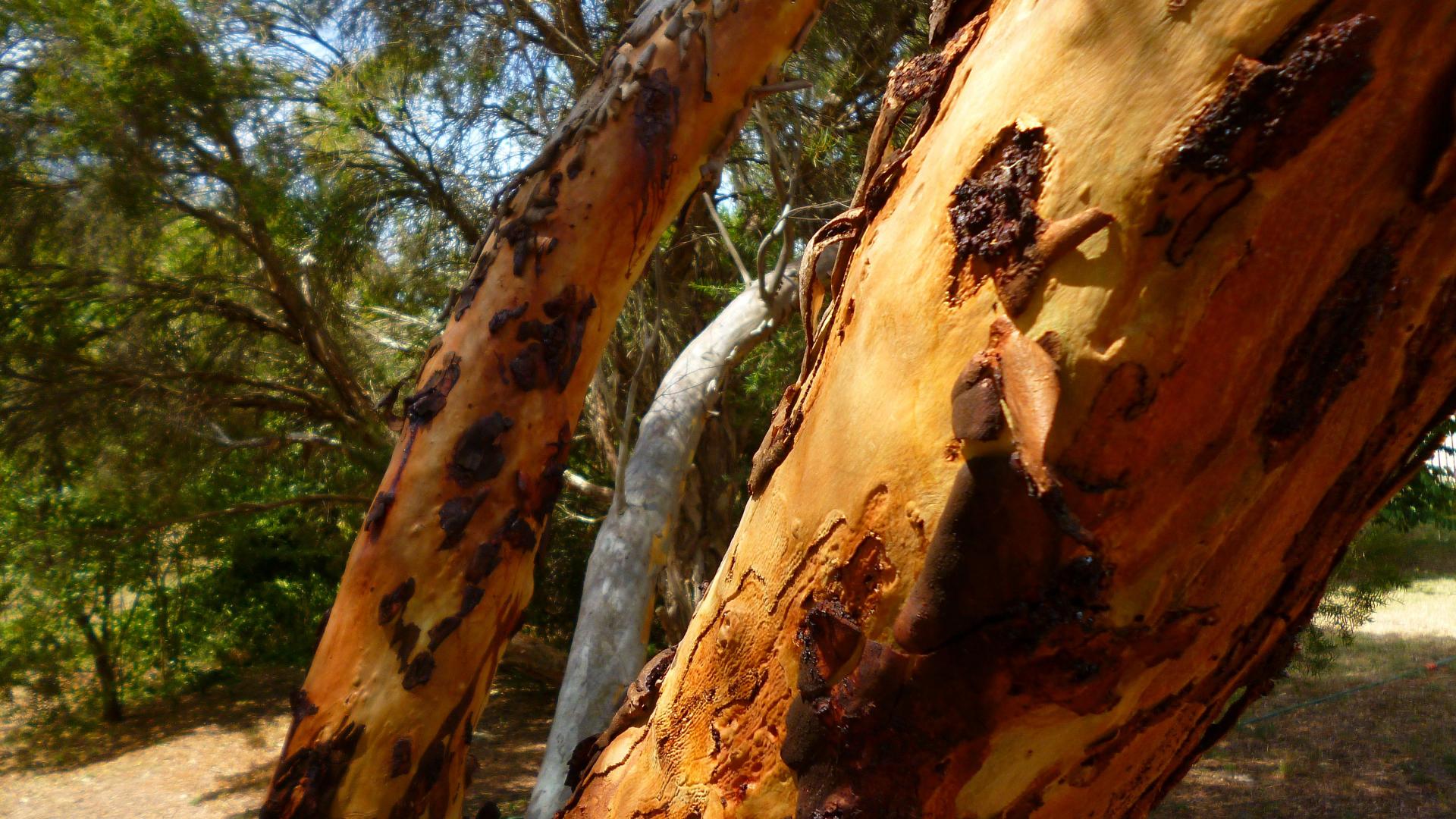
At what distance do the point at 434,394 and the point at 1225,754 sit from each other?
6154mm

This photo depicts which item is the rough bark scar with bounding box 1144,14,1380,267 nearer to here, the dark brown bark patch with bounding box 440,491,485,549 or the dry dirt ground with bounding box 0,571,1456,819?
the dark brown bark patch with bounding box 440,491,485,549

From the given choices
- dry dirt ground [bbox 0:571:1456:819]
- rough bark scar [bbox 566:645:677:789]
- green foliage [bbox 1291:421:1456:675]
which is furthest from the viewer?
dry dirt ground [bbox 0:571:1456:819]

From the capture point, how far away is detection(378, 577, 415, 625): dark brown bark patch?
128cm

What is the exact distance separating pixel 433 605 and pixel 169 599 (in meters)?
6.99

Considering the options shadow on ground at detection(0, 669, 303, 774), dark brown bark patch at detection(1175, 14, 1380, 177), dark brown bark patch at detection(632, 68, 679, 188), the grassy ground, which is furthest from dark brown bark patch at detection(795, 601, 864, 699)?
shadow on ground at detection(0, 669, 303, 774)

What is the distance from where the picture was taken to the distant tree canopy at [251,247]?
4.72 meters

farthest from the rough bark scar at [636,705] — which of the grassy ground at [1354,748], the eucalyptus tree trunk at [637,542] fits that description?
the grassy ground at [1354,748]

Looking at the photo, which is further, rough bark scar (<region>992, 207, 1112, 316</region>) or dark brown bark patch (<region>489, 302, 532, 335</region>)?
dark brown bark patch (<region>489, 302, 532, 335</region>)

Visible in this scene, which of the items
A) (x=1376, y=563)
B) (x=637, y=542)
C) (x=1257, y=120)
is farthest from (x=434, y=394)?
(x=1376, y=563)

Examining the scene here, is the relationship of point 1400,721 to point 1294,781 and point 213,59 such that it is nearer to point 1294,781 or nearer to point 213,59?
point 1294,781

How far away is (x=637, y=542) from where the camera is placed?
3.15 metres

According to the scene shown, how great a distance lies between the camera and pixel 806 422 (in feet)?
2.69

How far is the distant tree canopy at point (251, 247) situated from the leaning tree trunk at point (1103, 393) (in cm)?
355

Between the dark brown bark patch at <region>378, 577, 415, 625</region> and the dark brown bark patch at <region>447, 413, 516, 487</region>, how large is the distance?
0.16 meters
